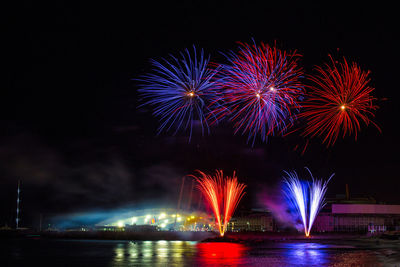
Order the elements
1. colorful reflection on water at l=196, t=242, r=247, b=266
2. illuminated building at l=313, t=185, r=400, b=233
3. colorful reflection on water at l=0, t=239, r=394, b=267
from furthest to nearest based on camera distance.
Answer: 1. illuminated building at l=313, t=185, r=400, b=233
2. colorful reflection on water at l=196, t=242, r=247, b=266
3. colorful reflection on water at l=0, t=239, r=394, b=267

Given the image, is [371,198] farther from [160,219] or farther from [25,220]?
[25,220]

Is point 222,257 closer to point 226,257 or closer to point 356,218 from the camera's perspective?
point 226,257

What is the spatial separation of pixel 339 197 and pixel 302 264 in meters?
87.8

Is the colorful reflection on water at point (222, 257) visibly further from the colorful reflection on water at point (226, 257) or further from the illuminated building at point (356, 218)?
A: the illuminated building at point (356, 218)

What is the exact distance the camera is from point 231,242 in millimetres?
63469

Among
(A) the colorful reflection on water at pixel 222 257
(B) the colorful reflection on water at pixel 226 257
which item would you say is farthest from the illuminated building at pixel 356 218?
(A) the colorful reflection on water at pixel 222 257

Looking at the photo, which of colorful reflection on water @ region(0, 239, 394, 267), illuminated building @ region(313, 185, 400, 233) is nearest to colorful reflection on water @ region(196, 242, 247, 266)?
colorful reflection on water @ region(0, 239, 394, 267)

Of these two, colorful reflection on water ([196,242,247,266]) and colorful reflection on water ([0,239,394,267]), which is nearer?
colorful reflection on water ([0,239,394,267])

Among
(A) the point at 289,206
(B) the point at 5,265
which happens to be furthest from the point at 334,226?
(B) the point at 5,265

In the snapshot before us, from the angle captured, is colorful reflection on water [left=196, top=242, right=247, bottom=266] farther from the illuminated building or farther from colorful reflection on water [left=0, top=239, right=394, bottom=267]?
the illuminated building

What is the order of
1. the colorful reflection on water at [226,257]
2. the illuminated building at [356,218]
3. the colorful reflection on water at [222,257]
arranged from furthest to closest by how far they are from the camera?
1. the illuminated building at [356,218]
2. the colorful reflection on water at [222,257]
3. the colorful reflection on water at [226,257]

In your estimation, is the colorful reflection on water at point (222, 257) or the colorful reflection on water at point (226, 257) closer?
the colorful reflection on water at point (226, 257)

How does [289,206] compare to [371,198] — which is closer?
[289,206]

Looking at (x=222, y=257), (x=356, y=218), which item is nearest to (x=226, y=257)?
(x=222, y=257)
